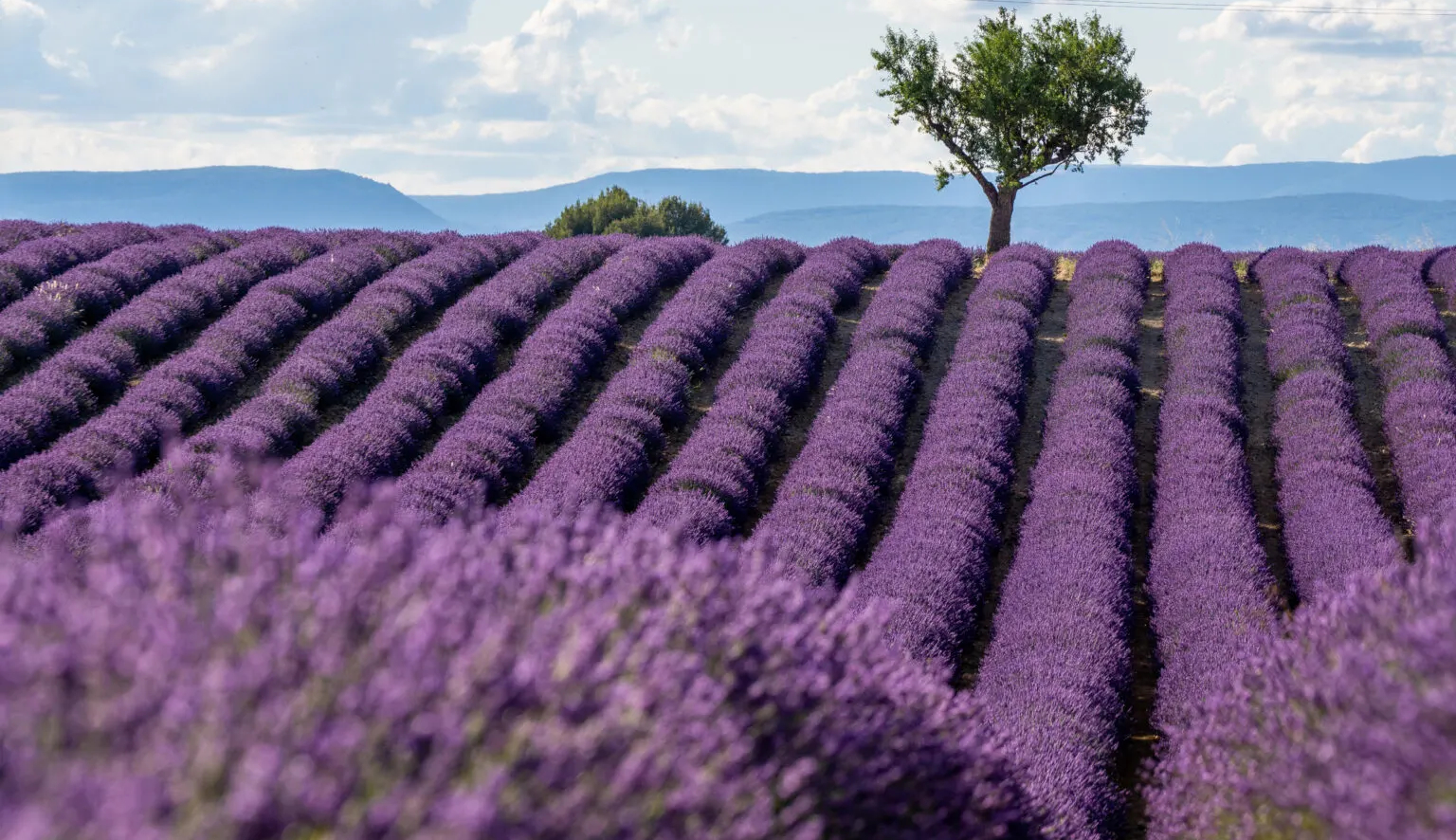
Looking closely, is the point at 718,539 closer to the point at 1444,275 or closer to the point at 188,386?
the point at 188,386

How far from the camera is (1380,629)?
3504mm

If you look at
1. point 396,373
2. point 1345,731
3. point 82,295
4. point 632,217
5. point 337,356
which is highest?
point 1345,731

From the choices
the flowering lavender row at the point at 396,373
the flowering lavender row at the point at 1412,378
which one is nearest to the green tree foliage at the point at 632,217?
the flowering lavender row at the point at 396,373

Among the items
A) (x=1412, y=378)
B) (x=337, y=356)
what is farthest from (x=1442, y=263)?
(x=337, y=356)

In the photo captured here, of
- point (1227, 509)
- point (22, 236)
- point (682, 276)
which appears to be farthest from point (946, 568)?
point (22, 236)

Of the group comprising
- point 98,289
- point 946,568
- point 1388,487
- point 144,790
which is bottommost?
point 1388,487

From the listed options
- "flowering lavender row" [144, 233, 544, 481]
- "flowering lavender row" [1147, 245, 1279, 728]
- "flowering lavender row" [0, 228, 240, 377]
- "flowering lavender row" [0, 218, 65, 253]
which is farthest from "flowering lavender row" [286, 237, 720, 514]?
"flowering lavender row" [0, 218, 65, 253]

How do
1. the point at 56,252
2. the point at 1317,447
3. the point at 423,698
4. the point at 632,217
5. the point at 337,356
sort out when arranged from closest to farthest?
the point at 423,698 → the point at 1317,447 → the point at 337,356 → the point at 56,252 → the point at 632,217

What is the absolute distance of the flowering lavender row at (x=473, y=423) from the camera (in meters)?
9.37

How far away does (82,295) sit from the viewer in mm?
13930

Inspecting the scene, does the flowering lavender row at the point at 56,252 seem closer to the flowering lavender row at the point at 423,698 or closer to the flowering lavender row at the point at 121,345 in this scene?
the flowering lavender row at the point at 121,345

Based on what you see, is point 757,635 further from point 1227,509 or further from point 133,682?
point 1227,509

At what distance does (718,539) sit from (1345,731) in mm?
5942

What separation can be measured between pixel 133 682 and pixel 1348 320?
54.8ft
